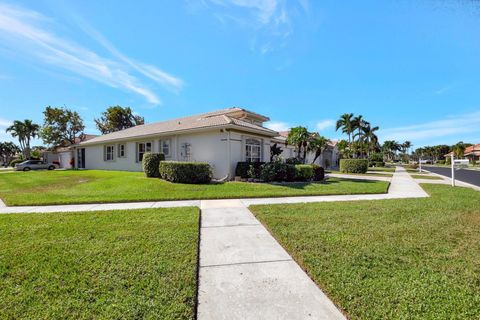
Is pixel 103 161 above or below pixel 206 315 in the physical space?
above

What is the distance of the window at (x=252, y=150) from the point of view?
15242 mm

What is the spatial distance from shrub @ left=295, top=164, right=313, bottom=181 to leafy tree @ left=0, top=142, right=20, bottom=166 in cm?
9124

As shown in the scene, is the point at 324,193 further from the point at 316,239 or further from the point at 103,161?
the point at 103,161

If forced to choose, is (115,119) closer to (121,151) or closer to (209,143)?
(121,151)

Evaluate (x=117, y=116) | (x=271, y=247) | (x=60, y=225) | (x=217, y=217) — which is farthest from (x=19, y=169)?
(x=271, y=247)

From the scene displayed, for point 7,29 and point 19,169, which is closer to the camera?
point 7,29

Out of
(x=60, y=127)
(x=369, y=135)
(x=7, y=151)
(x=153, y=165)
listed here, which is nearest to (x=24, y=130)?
(x=60, y=127)

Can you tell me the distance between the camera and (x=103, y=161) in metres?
23.0

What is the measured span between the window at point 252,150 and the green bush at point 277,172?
2.30 m

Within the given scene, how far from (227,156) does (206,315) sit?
11.4m

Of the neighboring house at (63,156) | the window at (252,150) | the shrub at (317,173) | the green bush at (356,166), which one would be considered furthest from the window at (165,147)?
the neighboring house at (63,156)

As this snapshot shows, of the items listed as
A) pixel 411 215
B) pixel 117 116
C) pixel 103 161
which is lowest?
pixel 411 215

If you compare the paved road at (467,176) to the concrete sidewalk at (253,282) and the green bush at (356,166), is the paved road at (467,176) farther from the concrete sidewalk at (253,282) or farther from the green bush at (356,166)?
the concrete sidewalk at (253,282)

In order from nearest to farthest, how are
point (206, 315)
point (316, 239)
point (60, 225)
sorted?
point (206, 315)
point (316, 239)
point (60, 225)
